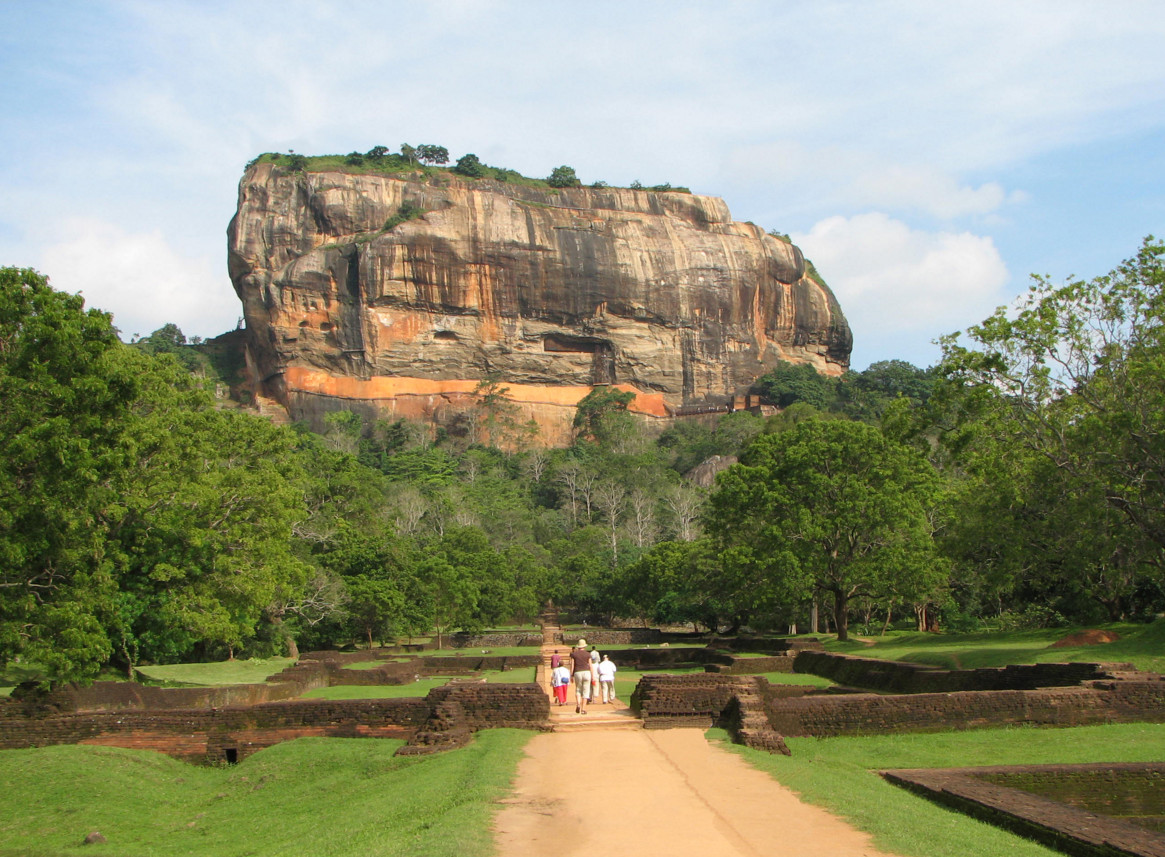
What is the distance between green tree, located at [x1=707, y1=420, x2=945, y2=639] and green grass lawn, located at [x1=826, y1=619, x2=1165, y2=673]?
207cm

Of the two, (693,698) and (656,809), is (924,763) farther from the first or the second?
(656,809)

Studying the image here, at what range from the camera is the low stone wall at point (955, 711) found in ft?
41.2

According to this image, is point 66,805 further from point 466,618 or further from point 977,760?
point 466,618

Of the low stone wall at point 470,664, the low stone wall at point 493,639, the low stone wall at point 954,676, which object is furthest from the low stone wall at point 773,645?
the low stone wall at point 493,639

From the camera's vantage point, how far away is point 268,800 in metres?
10.8

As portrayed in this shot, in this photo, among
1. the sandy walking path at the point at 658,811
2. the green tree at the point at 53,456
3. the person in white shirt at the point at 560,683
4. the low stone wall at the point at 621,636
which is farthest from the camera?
the low stone wall at the point at 621,636

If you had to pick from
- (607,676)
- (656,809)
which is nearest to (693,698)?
(607,676)

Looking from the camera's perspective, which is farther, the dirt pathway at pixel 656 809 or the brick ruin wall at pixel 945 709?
the brick ruin wall at pixel 945 709

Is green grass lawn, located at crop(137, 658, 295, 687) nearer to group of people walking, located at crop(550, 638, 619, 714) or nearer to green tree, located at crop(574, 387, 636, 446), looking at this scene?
group of people walking, located at crop(550, 638, 619, 714)

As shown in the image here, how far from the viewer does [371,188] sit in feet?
282

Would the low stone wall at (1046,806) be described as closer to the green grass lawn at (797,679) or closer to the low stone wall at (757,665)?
the green grass lawn at (797,679)

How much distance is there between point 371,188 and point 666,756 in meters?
81.4

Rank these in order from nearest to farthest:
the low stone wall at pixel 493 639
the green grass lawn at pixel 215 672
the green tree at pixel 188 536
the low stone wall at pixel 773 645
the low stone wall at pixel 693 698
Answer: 1. the low stone wall at pixel 693 698
2. the green tree at pixel 188 536
3. the green grass lawn at pixel 215 672
4. the low stone wall at pixel 773 645
5. the low stone wall at pixel 493 639

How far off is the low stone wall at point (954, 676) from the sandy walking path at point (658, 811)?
20.1ft
